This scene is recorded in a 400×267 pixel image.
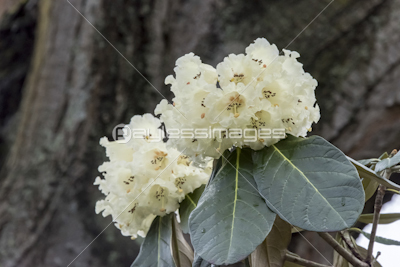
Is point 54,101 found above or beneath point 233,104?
above

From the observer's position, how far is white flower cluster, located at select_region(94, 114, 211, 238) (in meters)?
0.57

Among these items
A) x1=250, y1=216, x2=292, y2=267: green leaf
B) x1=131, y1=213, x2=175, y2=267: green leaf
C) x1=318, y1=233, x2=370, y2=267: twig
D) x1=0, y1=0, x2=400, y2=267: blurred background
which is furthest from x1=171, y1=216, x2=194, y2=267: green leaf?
x1=0, y1=0, x2=400, y2=267: blurred background

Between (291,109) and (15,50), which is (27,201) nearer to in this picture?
(15,50)

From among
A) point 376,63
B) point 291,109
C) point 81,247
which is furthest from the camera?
point 81,247

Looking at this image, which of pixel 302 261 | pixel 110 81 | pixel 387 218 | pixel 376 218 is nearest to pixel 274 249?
pixel 302 261

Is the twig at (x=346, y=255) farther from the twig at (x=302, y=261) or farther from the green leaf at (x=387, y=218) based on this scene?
the green leaf at (x=387, y=218)

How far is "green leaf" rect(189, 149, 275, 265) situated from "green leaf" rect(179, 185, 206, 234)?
9 cm

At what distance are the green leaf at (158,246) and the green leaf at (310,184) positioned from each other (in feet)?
0.67

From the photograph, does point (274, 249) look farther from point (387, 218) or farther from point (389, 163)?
point (387, 218)

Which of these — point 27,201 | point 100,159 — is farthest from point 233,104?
point 27,201

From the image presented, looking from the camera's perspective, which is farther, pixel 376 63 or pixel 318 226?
pixel 376 63

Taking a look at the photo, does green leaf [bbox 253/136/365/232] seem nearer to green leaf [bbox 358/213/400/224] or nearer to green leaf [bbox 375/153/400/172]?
green leaf [bbox 375/153/400/172]

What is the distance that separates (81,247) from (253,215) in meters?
1.16

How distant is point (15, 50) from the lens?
70.2 inches
